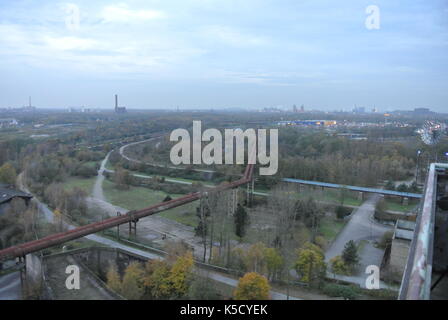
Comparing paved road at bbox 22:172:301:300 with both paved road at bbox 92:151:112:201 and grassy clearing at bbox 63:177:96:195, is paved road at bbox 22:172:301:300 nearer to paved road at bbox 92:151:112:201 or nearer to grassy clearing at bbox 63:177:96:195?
paved road at bbox 92:151:112:201

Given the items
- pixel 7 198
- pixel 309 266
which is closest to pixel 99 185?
pixel 7 198

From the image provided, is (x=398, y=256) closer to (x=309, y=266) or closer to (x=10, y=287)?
(x=309, y=266)

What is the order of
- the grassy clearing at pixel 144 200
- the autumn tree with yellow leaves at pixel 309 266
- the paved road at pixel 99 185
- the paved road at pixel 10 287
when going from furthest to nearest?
the paved road at pixel 99 185 → the grassy clearing at pixel 144 200 → the autumn tree with yellow leaves at pixel 309 266 → the paved road at pixel 10 287

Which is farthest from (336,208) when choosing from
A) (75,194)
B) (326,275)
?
(75,194)

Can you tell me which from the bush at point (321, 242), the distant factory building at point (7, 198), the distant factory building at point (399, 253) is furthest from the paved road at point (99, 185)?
the distant factory building at point (399, 253)

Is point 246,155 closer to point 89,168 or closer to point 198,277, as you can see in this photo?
point 89,168

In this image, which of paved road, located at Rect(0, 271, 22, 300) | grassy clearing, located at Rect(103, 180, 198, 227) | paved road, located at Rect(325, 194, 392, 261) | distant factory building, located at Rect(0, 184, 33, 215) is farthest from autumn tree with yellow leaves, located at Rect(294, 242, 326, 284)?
distant factory building, located at Rect(0, 184, 33, 215)

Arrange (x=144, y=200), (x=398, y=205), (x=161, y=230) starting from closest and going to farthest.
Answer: (x=161, y=230) → (x=398, y=205) → (x=144, y=200)

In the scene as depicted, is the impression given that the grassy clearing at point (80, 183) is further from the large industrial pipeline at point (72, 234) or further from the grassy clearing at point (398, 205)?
the grassy clearing at point (398, 205)
